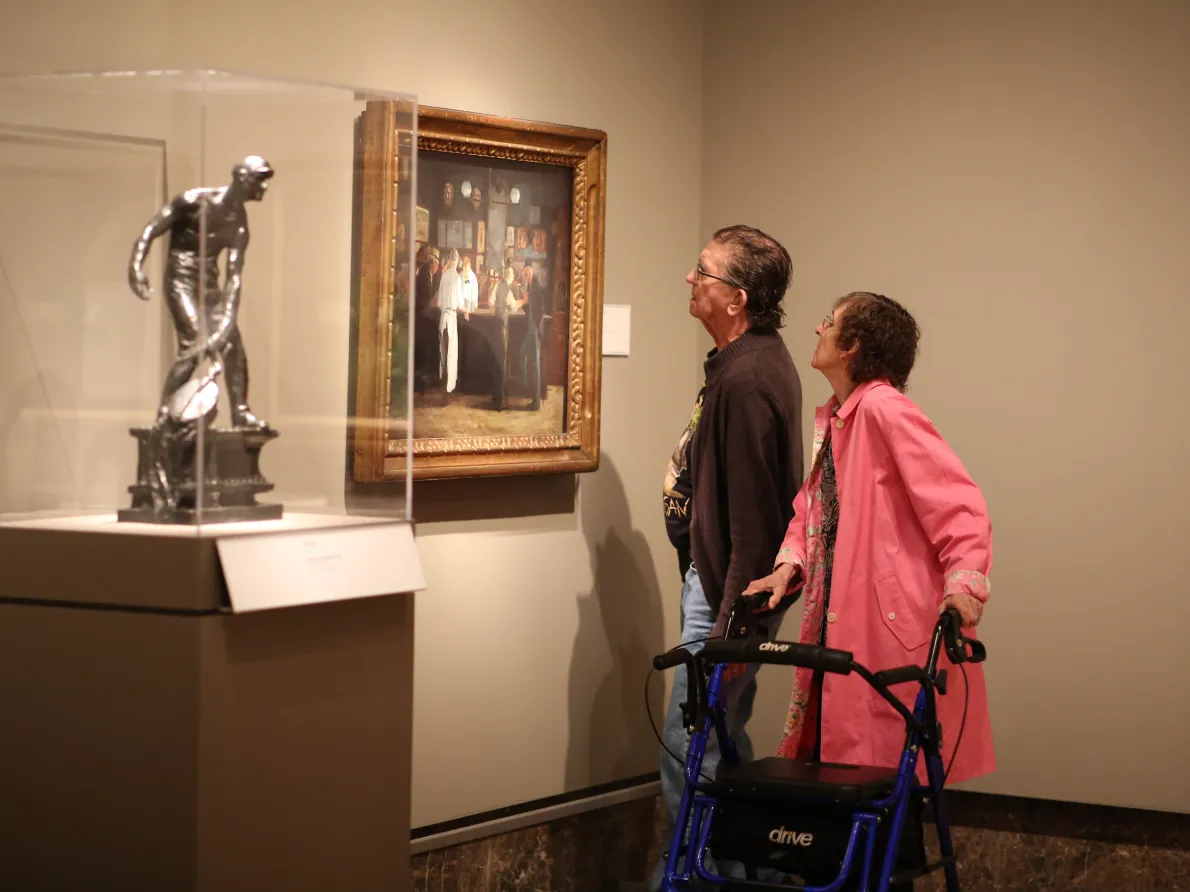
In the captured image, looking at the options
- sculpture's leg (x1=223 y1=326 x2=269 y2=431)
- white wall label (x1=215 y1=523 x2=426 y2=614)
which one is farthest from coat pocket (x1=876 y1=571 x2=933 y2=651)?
sculpture's leg (x1=223 y1=326 x2=269 y2=431)

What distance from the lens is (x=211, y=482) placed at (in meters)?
2.51

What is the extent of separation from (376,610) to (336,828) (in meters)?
0.41

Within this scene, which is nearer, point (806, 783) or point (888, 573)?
point (806, 783)

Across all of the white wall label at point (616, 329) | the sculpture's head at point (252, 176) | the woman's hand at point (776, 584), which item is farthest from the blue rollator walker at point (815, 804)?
the white wall label at point (616, 329)

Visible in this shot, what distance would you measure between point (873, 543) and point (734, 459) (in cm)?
43

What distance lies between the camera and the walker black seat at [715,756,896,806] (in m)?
2.68

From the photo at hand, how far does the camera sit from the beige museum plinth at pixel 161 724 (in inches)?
94.4

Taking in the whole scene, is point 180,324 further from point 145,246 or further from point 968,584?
point 968,584

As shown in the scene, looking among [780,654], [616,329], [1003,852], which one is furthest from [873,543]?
[1003,852]

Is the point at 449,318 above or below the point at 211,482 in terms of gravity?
above

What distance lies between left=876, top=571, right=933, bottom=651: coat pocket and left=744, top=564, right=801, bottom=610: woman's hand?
0.23m

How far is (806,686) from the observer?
3373 mm

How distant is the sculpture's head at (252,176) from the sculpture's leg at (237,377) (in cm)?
25

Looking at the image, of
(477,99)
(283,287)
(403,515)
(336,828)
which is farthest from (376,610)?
(477,99)
